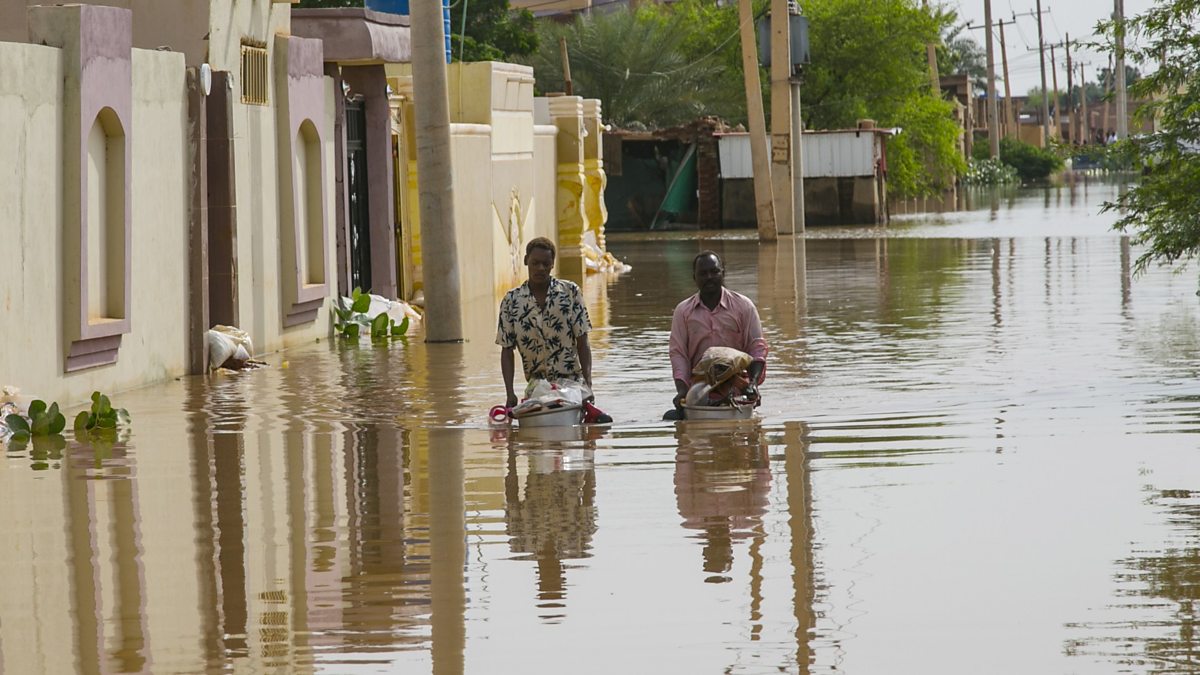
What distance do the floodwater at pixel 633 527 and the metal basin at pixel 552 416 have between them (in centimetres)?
A: 16

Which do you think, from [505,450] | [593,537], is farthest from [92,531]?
[505,450]

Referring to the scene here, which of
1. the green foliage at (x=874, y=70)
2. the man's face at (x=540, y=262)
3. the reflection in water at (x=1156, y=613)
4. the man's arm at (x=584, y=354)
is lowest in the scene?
the reflection in water at (x=1156, y=613)

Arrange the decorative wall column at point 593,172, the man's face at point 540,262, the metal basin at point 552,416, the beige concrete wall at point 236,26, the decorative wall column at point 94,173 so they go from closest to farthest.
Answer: the man's face at point 540,262
the metal basin at point 552,416
the decorative wall column at point 94,173
the beige concrete wall at point 236,26
the decorative wall column at point 593,172

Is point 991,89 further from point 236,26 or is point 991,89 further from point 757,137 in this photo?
point 236,26

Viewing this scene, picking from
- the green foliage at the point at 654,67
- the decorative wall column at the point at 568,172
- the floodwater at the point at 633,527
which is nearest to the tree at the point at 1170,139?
the floodwater at the point at 633,527

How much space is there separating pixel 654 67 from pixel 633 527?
164 feet

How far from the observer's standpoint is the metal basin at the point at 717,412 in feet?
37.2

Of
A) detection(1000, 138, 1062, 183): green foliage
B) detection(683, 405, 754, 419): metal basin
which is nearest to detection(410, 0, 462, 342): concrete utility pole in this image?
detection(683, 405, 754, 419): metal basin

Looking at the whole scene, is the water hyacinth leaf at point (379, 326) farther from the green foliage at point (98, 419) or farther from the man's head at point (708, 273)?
the man's head at point (708, 273)

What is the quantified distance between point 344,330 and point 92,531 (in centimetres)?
1050

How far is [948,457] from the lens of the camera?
9680 millimetres

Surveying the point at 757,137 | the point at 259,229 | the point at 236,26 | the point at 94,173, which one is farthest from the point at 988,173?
the point at 94,173

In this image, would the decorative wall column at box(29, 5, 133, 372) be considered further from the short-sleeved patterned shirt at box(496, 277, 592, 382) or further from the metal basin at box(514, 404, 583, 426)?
the metal basin at box(514, 404, 583, 426)

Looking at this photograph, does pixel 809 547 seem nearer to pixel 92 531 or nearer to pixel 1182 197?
pixel 92 531
